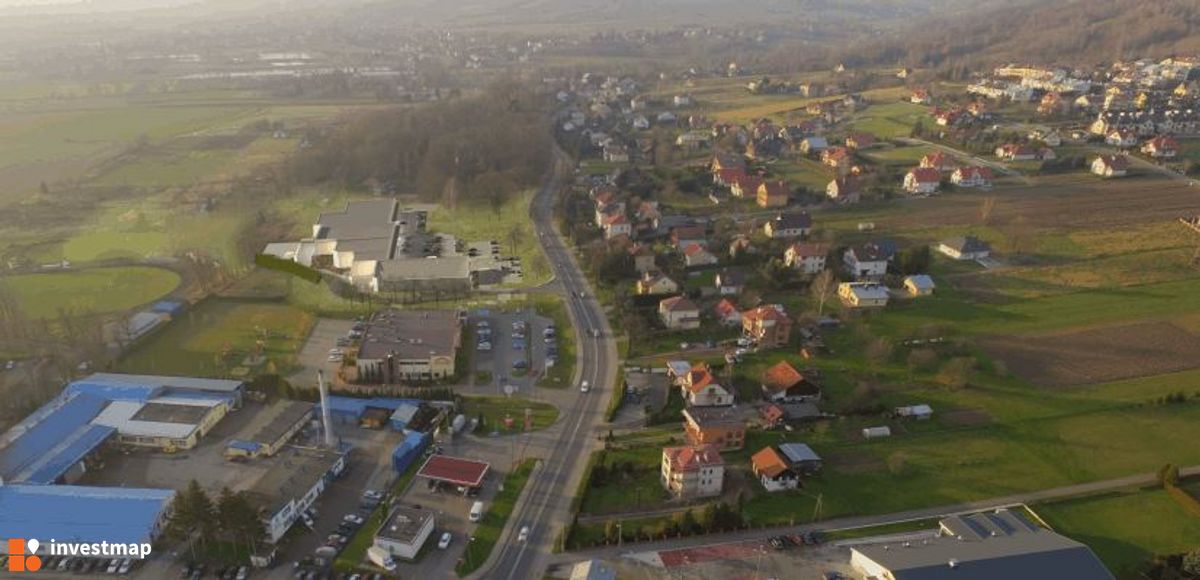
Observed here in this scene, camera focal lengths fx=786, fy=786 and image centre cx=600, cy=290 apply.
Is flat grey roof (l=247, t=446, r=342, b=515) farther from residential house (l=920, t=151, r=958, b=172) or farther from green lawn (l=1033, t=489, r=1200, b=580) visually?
residential house (l=920, t=151, r=958, b=172)

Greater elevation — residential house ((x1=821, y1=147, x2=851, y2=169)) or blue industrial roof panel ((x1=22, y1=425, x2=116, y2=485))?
residential house ((x1=821, y1=147, x2=851, y2=169))

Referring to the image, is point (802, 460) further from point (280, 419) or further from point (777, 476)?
point (280, 419)

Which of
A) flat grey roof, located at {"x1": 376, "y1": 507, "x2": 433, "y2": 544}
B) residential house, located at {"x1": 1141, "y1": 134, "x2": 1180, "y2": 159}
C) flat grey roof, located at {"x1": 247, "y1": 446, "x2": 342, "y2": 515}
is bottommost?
flat grey roof, located at {"x1": 376, "y1": 507, "x2": 433, "y2": 544}

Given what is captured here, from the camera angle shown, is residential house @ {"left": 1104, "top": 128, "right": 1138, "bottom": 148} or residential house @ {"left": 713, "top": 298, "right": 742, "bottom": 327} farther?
residential house @ {"left": 1104, "top": 128, "right": 1138, "bottom": 148}

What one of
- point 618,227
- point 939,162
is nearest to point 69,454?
point 618,227

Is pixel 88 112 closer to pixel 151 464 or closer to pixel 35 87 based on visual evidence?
pixel 35 87

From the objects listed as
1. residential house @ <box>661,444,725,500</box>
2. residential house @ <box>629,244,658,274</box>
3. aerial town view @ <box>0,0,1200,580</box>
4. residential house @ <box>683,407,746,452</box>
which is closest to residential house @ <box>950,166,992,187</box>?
aerial town view @ <box>0,0,1200,580</box>
